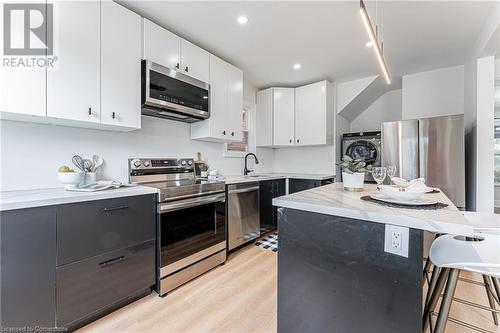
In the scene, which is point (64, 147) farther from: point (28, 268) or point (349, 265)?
point (349, 265)

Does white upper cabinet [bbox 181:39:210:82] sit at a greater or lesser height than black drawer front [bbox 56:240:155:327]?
greater

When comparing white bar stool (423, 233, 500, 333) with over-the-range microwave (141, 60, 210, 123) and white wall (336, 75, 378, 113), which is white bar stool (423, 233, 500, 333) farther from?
white wall (336, 75, 378, 113)

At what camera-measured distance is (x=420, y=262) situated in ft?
2.92

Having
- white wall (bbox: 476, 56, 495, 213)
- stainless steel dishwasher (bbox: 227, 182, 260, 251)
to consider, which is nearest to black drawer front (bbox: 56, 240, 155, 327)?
stainless steel dishwasher (bbox: 227, 182, 260, 251)

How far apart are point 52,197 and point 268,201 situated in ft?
8.26

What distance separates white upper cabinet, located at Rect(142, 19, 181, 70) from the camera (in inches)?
80.4

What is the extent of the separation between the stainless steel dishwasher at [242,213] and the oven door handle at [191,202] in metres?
0.22

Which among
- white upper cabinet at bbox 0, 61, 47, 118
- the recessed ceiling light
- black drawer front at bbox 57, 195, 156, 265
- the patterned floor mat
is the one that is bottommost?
the patterned floor mat

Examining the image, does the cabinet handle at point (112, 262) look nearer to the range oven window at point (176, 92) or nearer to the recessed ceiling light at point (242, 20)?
the range oven window at point (176, 92)

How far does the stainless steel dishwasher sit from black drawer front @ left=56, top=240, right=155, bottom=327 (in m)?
0.99

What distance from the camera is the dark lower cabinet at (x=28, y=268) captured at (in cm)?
118

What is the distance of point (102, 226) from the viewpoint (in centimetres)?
153

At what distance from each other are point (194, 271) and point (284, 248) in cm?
122

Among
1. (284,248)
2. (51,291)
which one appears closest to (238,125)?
(284,248)
